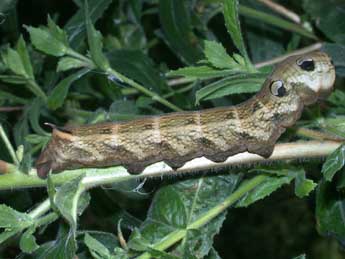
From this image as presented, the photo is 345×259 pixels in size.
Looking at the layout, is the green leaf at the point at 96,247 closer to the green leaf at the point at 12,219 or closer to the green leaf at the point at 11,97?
the green leaf at the point at 12,219

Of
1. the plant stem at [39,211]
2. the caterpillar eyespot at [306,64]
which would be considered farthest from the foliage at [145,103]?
the caterpillar eyespot at [306,64]

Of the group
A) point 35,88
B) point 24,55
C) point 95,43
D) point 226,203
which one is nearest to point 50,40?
point 95,43

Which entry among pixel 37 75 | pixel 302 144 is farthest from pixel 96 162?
pixel 37 75

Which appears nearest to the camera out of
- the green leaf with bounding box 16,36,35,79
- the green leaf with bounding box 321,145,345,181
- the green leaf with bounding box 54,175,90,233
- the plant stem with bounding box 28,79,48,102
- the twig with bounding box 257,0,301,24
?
the green leaf with bounding box 54,175,90,233

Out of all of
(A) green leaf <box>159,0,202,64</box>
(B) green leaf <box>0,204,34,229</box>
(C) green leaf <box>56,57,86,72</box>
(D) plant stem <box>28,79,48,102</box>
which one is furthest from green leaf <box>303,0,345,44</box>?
(B) green leaf <box>0,204,34,229</box>

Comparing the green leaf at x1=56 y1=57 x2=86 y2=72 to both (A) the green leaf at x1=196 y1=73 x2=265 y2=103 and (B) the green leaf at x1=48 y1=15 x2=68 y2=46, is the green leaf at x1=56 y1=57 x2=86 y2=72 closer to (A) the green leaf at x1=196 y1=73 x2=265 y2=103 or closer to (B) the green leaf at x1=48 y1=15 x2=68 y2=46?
(B) the green leaf at x1=48 y1=15 x2=68 y2=46

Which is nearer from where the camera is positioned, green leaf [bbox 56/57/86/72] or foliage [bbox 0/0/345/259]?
foliage [bbox 0/0/345/259]

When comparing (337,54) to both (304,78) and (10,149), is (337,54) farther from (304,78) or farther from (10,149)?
(10,149)
